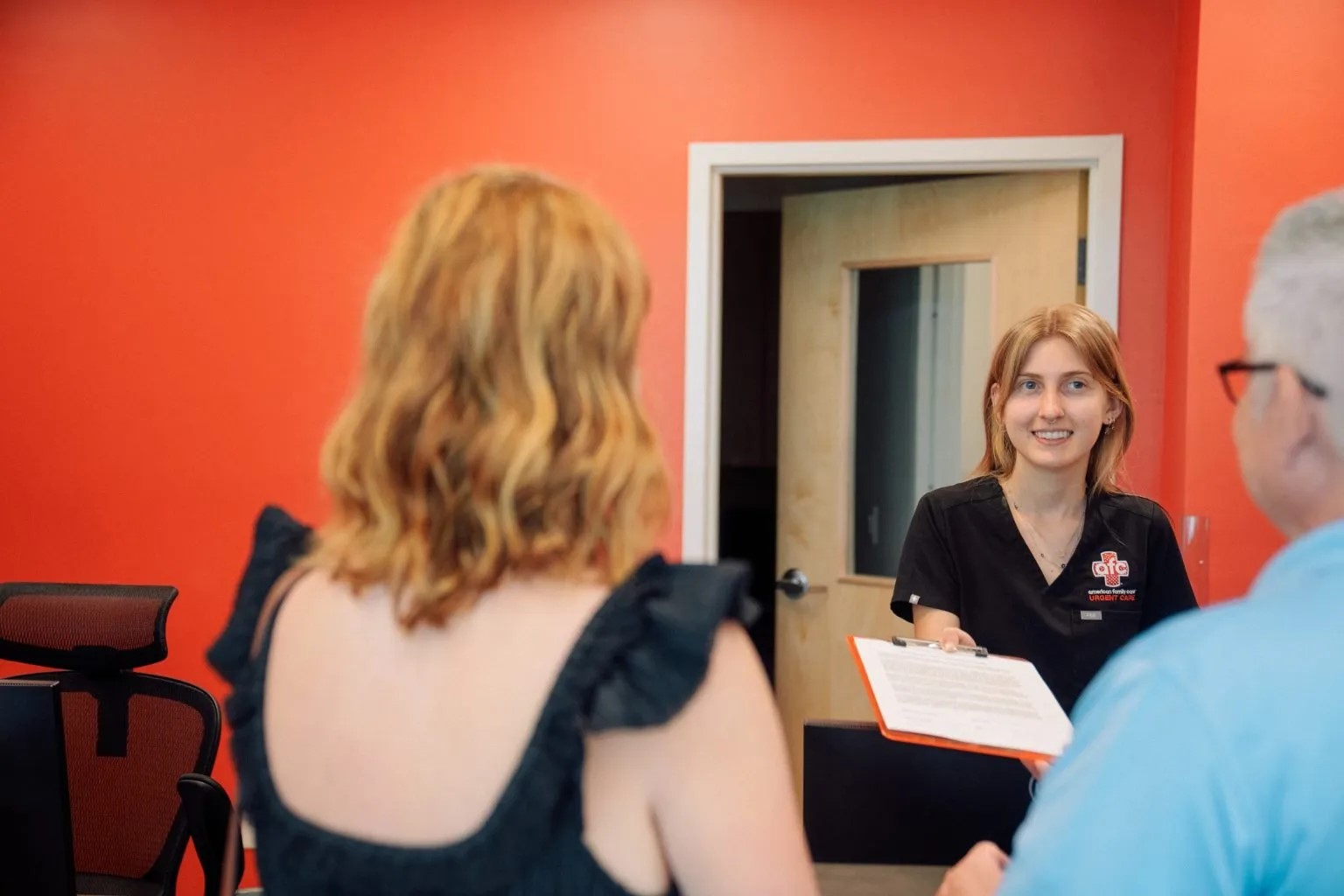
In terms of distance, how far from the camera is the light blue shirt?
0.61 meters

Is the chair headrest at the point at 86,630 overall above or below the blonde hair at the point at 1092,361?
below

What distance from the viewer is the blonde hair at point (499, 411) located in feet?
2.66

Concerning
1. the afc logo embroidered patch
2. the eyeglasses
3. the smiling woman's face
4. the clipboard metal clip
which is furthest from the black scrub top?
the eyeglasses

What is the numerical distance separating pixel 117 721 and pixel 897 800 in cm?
168

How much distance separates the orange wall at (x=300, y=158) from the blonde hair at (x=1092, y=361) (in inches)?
34.6

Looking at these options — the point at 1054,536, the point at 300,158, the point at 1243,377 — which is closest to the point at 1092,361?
the point at 1054,536

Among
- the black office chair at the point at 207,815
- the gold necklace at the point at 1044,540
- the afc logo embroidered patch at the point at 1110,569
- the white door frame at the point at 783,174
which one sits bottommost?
the black office chair at the point at 207,815

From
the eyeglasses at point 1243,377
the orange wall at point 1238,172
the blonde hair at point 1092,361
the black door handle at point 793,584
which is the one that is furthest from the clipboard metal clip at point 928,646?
the black door handle at point 793,584

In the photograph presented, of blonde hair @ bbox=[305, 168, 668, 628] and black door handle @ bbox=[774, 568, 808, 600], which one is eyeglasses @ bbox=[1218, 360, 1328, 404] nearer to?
blonde hair @ bbox=[305, 168, 668, 628]

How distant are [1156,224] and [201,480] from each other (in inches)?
110

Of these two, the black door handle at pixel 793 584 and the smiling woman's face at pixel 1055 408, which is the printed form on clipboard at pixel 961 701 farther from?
the black door handle at pixel 793 584

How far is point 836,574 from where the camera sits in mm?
3225

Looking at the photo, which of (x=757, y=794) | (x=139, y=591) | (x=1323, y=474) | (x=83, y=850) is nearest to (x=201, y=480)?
(x=139, y=591)

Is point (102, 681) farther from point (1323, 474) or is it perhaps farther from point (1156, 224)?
point (1156, 224)
